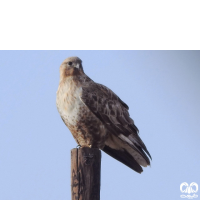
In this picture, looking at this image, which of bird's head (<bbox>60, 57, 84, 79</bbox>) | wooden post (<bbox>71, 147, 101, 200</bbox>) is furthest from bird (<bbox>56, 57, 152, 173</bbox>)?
wooden post (<bbox>71, 147, 101, 200</bbox>)

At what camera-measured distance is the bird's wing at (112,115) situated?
25.4 ft

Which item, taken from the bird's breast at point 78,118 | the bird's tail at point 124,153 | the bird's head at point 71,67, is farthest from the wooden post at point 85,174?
the bird's head at point 71,67

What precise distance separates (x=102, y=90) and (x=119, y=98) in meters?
0.44

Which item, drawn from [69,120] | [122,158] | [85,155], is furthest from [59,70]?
[85,155]

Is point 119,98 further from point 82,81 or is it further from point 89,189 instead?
point 89,189

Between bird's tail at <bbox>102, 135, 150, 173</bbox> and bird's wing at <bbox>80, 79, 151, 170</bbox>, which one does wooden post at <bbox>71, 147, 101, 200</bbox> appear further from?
bird's tail at <bbox>102, 135, 150, 173</bbox>

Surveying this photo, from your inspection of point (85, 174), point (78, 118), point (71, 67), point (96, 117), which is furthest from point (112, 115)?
point (85, 174)

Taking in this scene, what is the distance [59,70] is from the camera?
8.28 metres

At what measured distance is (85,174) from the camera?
580cm

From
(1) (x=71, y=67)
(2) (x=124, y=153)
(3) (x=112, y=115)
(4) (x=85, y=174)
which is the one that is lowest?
(4) (x=85, y=174)

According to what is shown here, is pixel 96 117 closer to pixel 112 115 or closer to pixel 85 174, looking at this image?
pixel 112 115

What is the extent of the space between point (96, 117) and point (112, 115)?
1.20ft

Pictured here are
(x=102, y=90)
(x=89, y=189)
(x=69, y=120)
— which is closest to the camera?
(x=89, y=189)

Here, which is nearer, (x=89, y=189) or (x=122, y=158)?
(x=89, y=189)
